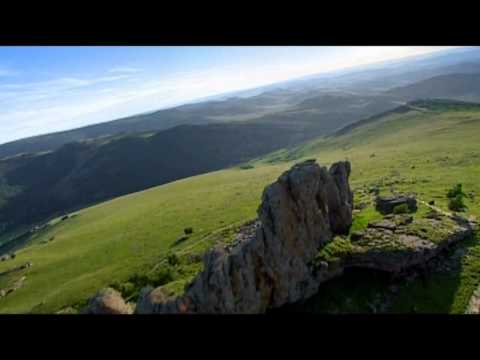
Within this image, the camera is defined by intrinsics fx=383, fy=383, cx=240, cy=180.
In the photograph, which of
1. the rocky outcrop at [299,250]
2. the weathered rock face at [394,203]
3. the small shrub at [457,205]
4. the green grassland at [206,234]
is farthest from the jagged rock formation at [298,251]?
the small shrub at [457,205]

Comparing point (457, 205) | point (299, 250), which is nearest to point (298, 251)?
point (299, 250)

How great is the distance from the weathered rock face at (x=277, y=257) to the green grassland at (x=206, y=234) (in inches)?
79.4

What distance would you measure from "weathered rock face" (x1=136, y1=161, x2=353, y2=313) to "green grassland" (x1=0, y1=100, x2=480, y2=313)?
79.4 inches

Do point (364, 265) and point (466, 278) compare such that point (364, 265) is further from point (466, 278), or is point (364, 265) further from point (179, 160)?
point (179, 160)

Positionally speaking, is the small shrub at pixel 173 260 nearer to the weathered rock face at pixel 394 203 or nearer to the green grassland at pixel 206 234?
the green grassland at pixel 206 234

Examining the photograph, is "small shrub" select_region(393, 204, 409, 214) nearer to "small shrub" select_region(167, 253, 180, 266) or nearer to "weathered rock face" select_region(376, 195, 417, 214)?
"weathered rock face" select_region(376, 195, 417, 214)

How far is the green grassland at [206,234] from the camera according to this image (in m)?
A: 20.8

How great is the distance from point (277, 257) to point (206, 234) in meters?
22.3

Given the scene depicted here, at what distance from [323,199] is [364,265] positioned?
5.95m

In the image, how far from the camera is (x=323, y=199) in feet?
87.8

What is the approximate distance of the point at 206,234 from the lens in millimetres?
42562
